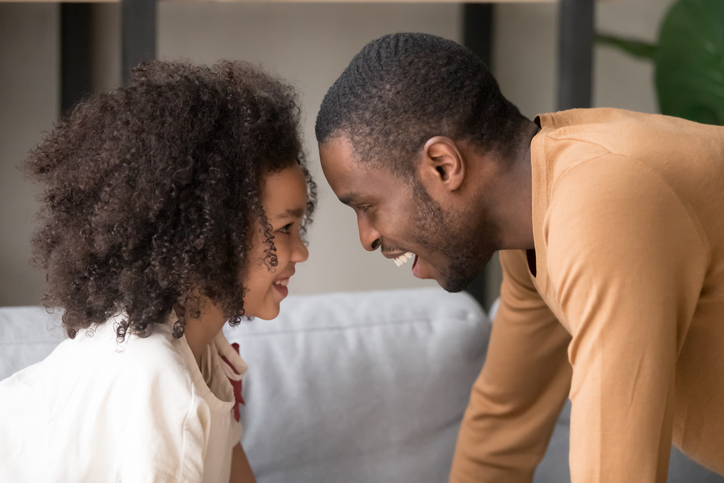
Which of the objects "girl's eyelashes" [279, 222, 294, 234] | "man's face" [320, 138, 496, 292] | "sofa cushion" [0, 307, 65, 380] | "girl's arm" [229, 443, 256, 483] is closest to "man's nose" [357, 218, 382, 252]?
"man's face" [320, 138, 496, 292]

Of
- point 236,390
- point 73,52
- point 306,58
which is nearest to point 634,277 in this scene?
point 236,390

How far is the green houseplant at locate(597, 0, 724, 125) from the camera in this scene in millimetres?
1733

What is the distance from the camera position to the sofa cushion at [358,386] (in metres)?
1.20

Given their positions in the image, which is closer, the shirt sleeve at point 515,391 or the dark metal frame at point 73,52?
the shirt sleeve at point 515,391

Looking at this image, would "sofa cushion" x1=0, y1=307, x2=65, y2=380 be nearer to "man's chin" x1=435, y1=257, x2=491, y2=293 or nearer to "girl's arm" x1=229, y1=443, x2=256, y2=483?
"girl's arm" x1=229, y1=443, x2=256, y2=483

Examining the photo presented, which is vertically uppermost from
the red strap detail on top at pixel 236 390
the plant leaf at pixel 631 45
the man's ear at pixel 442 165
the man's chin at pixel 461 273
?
the plant leaf at pixel 631 45

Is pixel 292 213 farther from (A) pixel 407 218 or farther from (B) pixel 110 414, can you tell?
(B) pixel 110 414

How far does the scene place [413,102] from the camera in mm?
886

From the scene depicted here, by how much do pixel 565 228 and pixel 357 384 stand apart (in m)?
0.63

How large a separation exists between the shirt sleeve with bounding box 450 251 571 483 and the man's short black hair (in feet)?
1.14

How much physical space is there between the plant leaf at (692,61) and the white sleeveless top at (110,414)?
157 centimetres

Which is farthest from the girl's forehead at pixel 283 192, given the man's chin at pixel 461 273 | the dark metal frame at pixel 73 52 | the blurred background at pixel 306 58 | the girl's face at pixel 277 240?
the dark metal frame at pixel 73 52

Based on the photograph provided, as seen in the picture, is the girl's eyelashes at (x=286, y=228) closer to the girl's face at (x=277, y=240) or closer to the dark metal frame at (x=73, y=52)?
the girl's face at (x=277, y=240)

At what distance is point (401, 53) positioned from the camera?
0.91 metres
